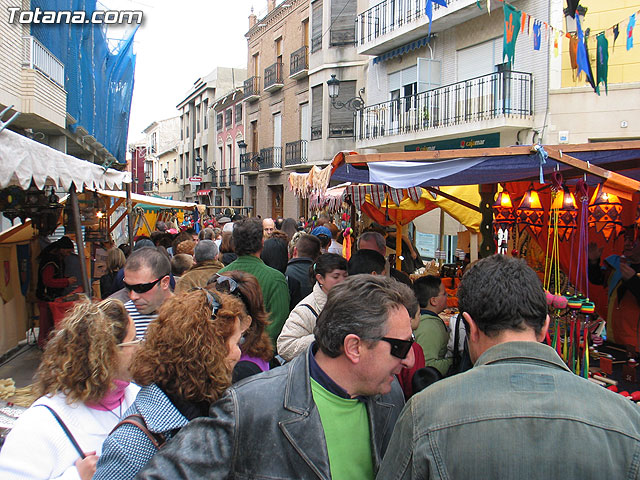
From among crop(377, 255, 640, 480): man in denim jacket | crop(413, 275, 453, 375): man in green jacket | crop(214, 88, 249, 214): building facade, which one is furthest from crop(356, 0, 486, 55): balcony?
crop(214, 88, 249, 214): building facade

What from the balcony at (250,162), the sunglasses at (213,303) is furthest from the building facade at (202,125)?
the sunglasses at (213,303)

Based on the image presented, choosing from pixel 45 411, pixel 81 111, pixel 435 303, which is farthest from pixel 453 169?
pixel 81 111

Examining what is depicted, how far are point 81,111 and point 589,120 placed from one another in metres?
13.3

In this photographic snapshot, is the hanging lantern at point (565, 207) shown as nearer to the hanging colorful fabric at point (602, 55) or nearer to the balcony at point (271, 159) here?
the hanging colorful fabric at point (602, 55)

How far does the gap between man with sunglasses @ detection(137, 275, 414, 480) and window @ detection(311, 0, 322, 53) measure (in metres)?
21.5

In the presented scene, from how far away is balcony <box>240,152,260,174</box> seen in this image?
2868 cm

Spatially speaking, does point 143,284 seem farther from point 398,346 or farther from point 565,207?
point 565,207

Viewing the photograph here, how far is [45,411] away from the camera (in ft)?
6.12

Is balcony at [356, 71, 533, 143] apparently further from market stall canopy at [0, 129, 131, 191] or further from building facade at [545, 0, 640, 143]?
market stall canopy at [0, 129, 131, 191]

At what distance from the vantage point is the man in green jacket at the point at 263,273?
157 inches

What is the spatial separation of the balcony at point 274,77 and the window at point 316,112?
390 centimetres

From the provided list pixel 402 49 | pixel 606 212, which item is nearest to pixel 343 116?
pixel 402 49

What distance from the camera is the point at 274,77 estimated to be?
2634 cm

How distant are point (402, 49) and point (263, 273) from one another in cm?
1399
